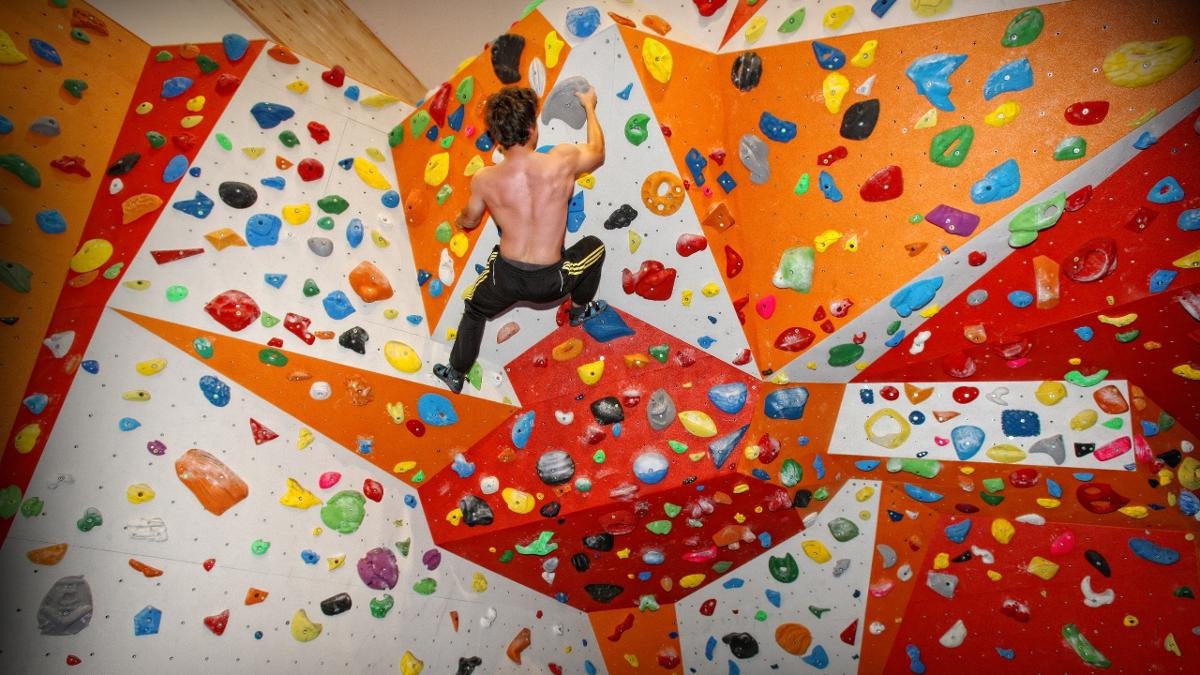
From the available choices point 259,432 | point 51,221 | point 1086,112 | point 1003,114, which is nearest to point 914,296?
point 1003,114

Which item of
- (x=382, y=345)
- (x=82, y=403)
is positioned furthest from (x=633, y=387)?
(x=82, y=403)

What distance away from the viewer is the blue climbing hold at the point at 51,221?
256 centimetres

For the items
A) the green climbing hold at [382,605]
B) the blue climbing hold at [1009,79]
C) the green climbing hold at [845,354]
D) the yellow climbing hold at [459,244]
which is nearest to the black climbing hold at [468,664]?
the green climbing hold at [382,605]

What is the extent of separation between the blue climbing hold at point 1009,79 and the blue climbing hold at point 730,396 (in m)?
1.48

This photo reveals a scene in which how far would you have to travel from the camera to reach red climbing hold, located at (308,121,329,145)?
129 inches

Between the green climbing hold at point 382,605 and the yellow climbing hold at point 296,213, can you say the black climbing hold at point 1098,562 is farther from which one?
the yellow climbing hold at point 296,213

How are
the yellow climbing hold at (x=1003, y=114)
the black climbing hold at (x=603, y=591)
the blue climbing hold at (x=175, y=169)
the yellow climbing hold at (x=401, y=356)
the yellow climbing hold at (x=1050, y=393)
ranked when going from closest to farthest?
the yellow climbing hold at (x=1003, y=114)
the blue climbing hold at (x=175, y=169)
the yellow climbing hold at (x=1050, y=393)
the yellow climbing hold at (x=401, y=356)
the black climbing hold at (x=603, y=591)

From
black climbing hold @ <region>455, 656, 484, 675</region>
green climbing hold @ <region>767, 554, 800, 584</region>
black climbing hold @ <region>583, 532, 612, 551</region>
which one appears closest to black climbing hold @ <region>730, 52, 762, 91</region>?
black climbing hold @ <region>583, 532, 612, 551</region>

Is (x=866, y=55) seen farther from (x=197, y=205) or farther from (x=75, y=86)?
(x=75, y=86)

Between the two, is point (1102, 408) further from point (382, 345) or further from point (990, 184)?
point (382, 345)

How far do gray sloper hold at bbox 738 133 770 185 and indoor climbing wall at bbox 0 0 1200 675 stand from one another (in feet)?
0.05

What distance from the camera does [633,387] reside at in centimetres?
340

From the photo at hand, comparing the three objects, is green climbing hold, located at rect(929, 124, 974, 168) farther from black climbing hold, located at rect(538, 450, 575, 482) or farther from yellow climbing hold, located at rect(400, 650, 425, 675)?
yellow climbing hold, located at rect(400, 650, 425, 675)

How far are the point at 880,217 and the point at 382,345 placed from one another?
218cm
